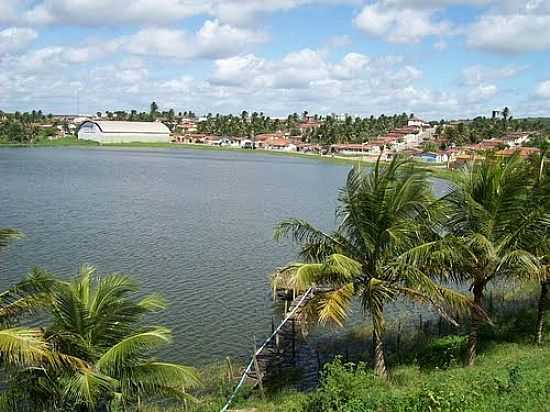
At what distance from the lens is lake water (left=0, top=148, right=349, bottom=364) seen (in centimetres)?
2145

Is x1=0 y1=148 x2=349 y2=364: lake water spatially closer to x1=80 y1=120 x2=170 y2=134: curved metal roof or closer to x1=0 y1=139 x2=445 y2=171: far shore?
x1=0 y1=139 x2=445 y2=171: far shore

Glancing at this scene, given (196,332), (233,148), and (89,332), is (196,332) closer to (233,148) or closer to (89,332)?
(89,332)

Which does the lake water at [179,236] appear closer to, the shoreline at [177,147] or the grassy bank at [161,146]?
the shoreline at [177,147]

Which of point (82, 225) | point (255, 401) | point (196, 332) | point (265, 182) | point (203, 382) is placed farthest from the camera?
point (265, 182)

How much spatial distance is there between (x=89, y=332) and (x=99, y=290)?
0.77 m

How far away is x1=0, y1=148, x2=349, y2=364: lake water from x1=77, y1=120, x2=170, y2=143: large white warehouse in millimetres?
88716

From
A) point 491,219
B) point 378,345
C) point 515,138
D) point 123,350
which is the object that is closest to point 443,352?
point 378,345

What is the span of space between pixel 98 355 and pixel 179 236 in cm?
2589

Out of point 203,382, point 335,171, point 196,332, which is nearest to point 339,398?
point 203,382

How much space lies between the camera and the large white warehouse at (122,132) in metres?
163

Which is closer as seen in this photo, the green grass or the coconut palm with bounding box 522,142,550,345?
the green grass

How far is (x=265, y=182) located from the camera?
7425 cm

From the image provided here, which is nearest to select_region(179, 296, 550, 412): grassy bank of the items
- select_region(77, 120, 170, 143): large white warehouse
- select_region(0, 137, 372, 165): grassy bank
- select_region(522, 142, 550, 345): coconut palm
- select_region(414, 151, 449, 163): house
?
select_region(522, 142, 550, 345): coconut palm

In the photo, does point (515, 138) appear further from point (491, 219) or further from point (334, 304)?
point (334, 304)
